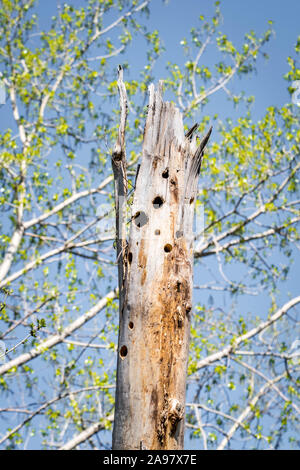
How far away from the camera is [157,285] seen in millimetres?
3977

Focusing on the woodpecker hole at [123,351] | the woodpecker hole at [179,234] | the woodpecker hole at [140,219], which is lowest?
the woodpecker hole at [123,351]

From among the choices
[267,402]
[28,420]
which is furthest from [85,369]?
[267,402]

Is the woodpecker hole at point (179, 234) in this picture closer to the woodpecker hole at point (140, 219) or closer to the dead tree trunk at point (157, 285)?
the dead tree trunk at point (157, 285)

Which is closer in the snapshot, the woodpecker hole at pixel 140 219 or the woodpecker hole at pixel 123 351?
the woodpecker hole at pixel 123 351

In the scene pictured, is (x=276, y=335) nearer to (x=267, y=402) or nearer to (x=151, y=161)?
(x=267, y=402)

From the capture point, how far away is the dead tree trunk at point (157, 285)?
12.1 ft

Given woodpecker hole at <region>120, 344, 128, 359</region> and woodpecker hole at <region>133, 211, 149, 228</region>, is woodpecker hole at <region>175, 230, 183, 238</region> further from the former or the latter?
woodpecker hole at <region>120, 344, 128, 359</region>

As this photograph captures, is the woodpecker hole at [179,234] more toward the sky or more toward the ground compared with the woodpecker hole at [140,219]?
more toward the ground

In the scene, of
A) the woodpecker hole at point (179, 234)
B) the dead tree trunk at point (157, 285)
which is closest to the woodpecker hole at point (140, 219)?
the dead tree trunk at point (157, 285)

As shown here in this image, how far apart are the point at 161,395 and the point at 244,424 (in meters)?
5.67

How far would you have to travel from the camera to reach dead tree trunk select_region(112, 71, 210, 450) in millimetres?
3701

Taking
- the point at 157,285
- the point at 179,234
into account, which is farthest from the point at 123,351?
the point at 179,234

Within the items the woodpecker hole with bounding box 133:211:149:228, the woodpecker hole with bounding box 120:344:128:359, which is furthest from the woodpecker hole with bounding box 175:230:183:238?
the woodpecker hole with bounding box 120:344:128:359

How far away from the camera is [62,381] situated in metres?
8.89
